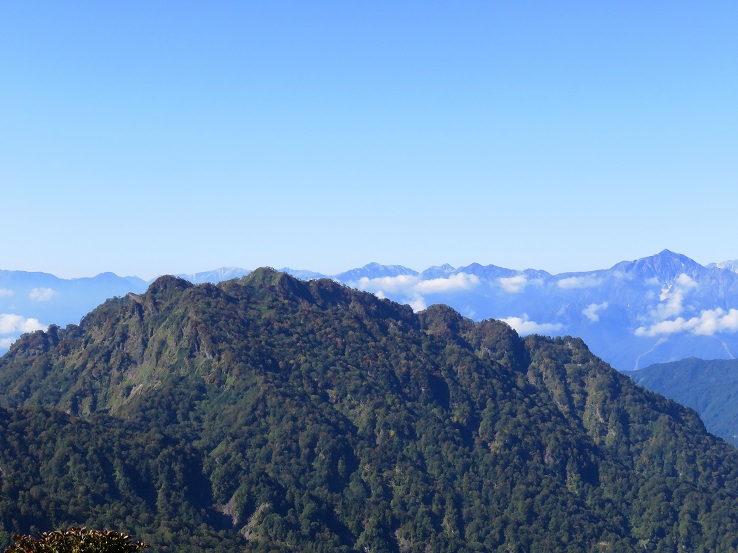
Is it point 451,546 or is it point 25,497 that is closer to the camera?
point 25,497

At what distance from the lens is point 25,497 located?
153 m

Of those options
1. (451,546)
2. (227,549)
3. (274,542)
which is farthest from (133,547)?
(451,546)

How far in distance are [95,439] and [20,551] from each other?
160219 mm

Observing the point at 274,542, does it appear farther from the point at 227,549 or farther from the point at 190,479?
the point at 190,479

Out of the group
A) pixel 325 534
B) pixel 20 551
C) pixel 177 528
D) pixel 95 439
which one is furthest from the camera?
pixel 95 439

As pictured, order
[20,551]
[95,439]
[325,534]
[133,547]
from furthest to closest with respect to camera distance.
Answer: [95,439] → [325,534] → [133,547] → [20,551]

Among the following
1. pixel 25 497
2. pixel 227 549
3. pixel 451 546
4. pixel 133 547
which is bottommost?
pixel 451 546

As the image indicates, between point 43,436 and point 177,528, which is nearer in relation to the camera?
point 177,528

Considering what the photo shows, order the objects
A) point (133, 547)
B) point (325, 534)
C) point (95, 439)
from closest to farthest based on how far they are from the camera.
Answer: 1. point (133, 547)
2. point (325, 534)
3. point (95, 439)

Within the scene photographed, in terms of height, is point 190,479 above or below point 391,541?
above

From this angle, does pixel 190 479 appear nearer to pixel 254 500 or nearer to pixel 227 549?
pixel 254 500

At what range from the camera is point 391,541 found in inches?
7662

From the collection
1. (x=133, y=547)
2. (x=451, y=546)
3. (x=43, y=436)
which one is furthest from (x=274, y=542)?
(x=133, y=547)

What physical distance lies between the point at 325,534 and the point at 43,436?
240 feet
